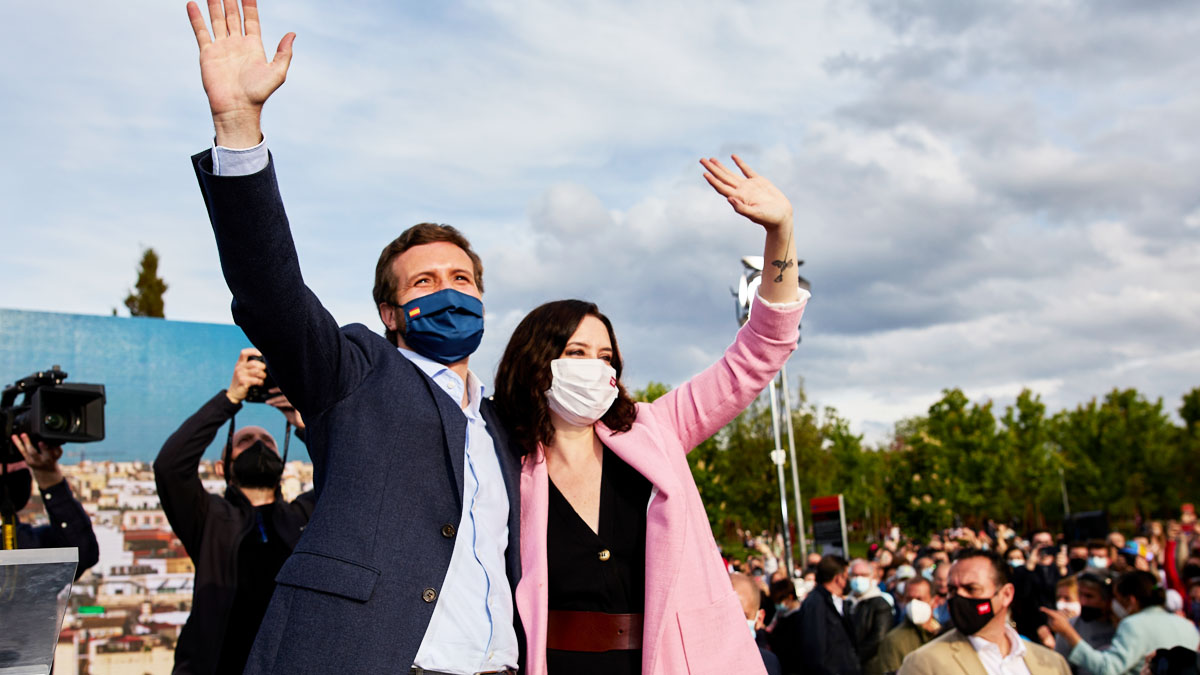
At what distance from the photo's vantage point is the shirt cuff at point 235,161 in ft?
6.95

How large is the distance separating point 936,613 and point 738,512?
3026cm

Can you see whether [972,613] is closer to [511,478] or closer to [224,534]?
[511,478]

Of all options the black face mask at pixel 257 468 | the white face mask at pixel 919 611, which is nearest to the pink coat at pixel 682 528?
the black face mask at pixel 257 468

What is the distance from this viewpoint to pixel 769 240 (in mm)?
3293

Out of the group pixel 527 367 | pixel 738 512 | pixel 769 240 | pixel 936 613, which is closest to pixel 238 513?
pixel 527 367

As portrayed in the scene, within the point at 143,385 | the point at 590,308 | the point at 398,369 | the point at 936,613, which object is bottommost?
the point at 936,613

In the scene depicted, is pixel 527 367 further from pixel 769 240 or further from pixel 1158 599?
pixel 1158 599

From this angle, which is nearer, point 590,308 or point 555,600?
point 555,600

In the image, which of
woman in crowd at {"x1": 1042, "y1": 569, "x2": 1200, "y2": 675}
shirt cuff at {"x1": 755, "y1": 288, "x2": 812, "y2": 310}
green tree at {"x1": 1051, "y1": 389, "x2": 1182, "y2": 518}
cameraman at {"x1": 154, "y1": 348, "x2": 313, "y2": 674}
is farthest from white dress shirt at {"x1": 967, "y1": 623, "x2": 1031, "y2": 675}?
green tree at {"x1": 1051, "y1": 389, "x2": 1182, "y2": 518}

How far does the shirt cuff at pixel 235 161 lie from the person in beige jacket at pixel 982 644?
13.9 ft

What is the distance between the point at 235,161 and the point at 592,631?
67.3 inches

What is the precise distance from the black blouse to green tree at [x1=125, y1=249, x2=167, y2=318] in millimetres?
30169

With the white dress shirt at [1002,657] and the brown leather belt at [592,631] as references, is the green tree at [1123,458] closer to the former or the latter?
the white dress shirt at [1002,657]

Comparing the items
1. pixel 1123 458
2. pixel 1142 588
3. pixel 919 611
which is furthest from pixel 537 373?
pixel 1123 458
